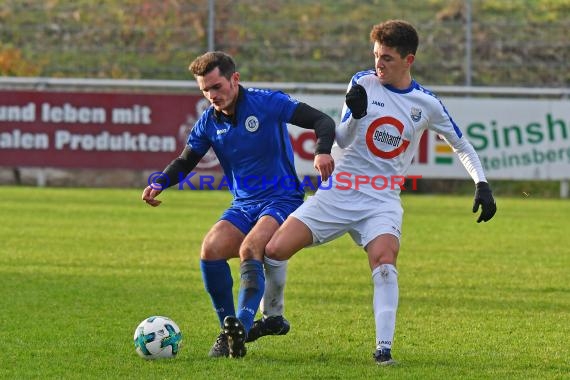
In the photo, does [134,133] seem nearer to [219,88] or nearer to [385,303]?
[219,88]

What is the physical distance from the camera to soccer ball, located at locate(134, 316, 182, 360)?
652 cm

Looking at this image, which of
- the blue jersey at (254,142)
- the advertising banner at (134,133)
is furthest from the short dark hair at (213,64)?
the advertising banner at (134,133)

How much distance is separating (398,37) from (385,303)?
145cm

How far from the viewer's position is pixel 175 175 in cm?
725

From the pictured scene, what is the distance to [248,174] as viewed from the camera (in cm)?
718

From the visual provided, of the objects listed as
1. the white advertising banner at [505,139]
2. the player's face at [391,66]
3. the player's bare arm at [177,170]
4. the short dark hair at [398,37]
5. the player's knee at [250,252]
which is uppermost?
the white advertising banner at [505,139]

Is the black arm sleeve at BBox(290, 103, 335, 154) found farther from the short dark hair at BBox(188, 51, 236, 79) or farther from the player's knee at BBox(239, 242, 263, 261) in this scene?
the player's knee at BBox(239, 242, 263, 261)

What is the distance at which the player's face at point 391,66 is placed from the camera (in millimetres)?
6691

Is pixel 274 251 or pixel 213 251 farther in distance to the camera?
pixel 213 251

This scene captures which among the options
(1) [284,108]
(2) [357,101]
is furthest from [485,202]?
(1) [284,108]

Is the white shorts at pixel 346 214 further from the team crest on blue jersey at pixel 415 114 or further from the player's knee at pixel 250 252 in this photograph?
the team crest on blue jersey at pixel 415 114

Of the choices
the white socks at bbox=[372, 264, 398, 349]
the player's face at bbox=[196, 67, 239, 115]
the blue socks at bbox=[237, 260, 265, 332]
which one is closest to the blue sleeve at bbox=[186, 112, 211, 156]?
the player's face at bbox=[196, 67, 239, 115]

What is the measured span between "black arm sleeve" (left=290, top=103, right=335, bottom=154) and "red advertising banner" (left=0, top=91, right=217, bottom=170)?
1296cm

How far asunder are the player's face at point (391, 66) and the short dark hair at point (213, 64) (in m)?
0.84
